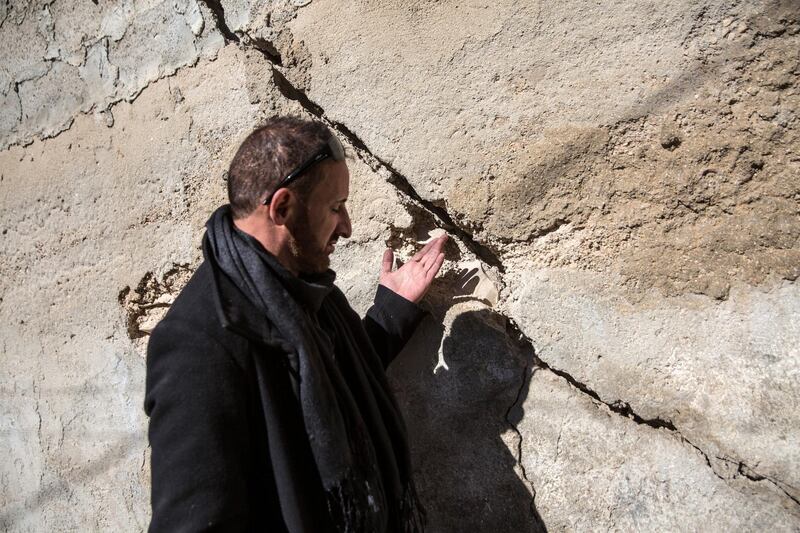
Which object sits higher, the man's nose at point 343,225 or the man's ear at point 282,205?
the man's ear at point 282,205

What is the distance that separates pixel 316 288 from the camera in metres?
1.52

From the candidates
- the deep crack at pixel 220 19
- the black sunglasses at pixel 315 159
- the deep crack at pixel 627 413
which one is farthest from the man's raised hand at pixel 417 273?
the deep crack at pixel 220 19

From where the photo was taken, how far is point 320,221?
156 centimetres

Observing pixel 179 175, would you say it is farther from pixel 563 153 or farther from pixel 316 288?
pixel 563 153

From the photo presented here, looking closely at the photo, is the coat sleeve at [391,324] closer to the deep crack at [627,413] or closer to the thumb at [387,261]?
the thumb at [387,261]

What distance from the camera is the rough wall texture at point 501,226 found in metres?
1.59

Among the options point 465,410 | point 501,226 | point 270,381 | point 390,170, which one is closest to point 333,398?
point 270,381

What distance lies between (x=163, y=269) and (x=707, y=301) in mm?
1724

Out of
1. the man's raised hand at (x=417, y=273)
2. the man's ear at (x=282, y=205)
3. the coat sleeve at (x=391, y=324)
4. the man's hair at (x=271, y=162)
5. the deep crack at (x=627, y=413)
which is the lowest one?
the deep crack at (x=627, y=413)

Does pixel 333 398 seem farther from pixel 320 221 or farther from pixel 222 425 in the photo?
pixel 320 221

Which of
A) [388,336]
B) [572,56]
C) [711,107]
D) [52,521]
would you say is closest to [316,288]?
[388,336]

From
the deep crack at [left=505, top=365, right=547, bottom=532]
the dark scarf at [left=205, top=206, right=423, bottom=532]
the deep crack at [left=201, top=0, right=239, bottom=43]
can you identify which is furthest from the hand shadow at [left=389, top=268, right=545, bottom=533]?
the deep crack at [left=201, top=0, right=239, bottom=43]

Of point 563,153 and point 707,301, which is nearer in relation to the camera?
point 707,301

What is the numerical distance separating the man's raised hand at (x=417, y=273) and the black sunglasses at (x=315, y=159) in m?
0.46
